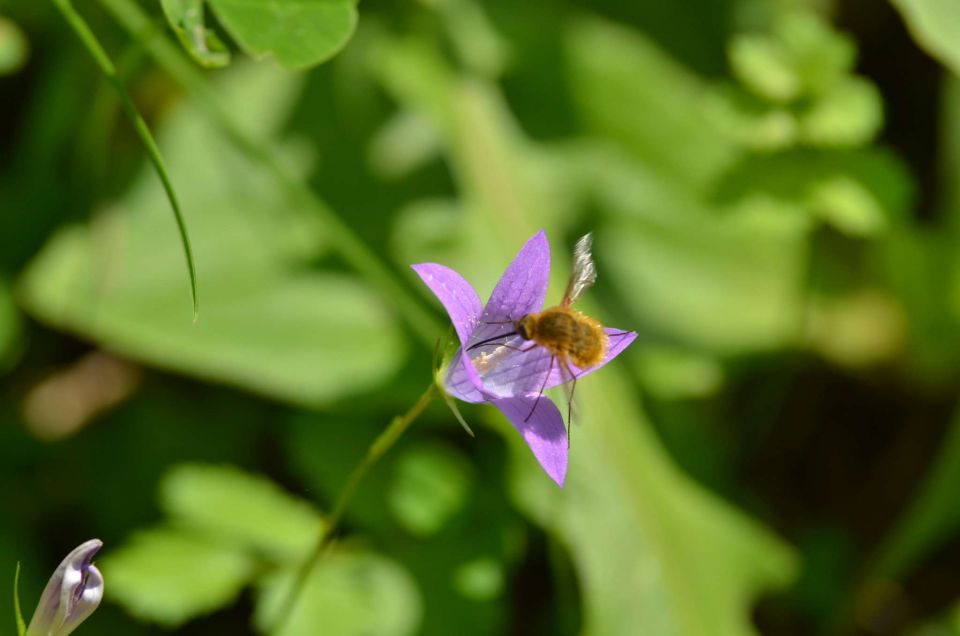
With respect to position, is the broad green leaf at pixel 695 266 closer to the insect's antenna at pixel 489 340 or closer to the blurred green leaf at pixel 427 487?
the blurred green leaf at pixel 427 487

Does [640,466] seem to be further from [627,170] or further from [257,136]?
[257,136]

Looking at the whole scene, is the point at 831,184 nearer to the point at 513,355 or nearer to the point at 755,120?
the point at 755,120

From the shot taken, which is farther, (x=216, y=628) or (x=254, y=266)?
(x=254, y=266)

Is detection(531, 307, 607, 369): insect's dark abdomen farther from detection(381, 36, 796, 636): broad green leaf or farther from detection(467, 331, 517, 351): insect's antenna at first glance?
detection(381, 36, 796, 636): broad green leaf

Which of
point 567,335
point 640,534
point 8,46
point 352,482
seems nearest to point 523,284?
point 567,335

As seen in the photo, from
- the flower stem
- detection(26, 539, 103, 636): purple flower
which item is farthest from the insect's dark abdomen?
detection(26, 539, 103, 636): purple flower

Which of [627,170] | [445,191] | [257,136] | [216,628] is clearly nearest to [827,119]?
[627,170]
